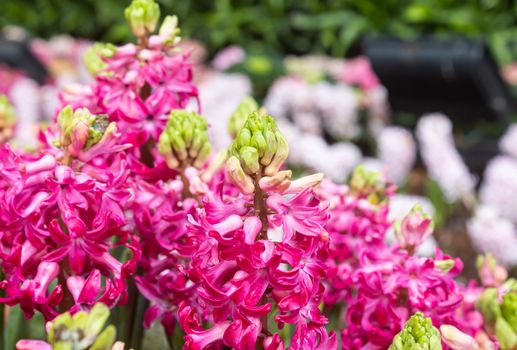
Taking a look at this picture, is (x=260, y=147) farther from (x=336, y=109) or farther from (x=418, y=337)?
(x=336, y=109)

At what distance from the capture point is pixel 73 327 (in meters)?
0.42

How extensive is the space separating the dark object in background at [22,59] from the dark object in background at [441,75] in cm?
112

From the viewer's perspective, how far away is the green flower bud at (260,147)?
0.48 metres

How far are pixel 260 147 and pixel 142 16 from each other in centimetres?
21

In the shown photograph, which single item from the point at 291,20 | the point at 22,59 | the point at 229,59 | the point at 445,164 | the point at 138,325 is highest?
the point at 138,325

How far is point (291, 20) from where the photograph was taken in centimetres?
376

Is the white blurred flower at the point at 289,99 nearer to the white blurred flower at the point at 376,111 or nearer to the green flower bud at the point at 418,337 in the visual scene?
the white blurred flower at the point at 376,111

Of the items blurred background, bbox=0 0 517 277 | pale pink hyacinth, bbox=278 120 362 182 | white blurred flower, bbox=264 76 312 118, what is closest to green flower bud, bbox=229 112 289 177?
blurred background, bbox=0 0 517 277

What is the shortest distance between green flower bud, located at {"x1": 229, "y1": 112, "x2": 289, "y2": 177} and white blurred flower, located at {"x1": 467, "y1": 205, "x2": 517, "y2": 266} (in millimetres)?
995

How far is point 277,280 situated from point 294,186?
58mm

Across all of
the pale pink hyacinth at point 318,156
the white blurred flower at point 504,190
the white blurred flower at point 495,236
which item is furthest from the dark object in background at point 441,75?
the white blurred flower at point 495,236

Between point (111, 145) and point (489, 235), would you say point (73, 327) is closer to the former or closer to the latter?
point (111, 145)

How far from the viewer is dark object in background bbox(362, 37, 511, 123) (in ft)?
8.14

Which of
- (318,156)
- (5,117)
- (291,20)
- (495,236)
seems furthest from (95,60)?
(291,20)
